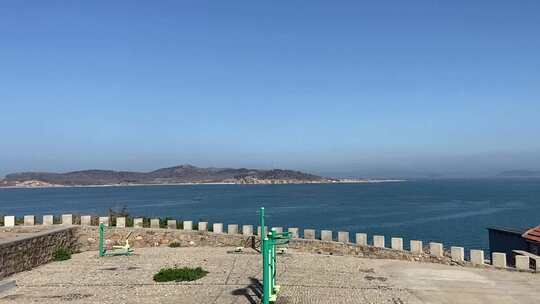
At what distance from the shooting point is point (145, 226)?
2014 cm

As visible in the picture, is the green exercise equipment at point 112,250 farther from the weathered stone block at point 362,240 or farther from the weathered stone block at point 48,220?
the weathered stone block at point 362,240

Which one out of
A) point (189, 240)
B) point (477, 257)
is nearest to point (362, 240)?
point (477, 257)

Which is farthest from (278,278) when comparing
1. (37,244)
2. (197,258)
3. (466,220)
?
(466,220)

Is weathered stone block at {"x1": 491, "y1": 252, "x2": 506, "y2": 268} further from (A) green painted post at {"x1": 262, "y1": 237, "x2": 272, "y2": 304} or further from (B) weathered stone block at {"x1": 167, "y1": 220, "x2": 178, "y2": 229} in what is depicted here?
(B) weathered stone block at {"x1": 167, "y1": 220, "x2": 178, "y2": 229}

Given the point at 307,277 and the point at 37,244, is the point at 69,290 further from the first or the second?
the point at 307,277

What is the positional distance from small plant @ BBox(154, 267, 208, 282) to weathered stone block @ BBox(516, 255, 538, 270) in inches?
335

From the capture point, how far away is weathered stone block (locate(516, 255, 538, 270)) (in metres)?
14.3

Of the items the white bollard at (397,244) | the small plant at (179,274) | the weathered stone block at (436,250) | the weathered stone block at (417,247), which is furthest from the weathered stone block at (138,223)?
the weathered stone block at (436,250)

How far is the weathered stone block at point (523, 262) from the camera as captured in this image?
1429 cm

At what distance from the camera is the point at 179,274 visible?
523 inches

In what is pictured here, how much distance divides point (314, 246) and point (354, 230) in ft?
98.4

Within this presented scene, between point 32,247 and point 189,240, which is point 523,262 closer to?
point 189,240

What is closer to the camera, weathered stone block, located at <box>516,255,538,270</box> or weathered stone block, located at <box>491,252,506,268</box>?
weathered stone block, located at <box>516,255,538,270</box>

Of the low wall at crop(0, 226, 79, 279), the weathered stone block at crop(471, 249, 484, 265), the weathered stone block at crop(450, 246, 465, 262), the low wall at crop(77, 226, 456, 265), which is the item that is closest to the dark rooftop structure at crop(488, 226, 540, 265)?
the weathered stone block at crop(471, 249, 484, 265)
